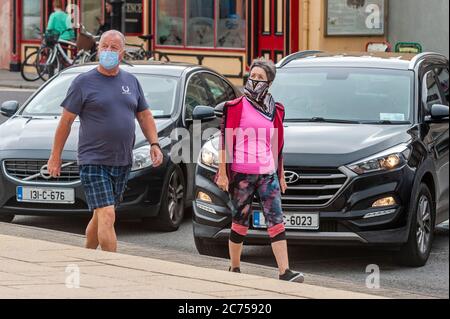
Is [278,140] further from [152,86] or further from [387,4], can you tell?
[387,4]

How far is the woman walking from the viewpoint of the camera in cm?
959

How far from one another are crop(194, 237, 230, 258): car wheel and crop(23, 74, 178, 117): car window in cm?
241

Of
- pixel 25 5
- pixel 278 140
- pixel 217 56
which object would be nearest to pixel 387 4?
pixel 217 56

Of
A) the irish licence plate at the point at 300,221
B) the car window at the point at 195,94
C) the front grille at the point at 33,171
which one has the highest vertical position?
the car window at the point at 195,94

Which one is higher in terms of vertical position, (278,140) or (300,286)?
(278,140)

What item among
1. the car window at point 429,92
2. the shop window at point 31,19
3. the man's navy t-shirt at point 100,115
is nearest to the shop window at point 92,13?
the shop window at point 31,19

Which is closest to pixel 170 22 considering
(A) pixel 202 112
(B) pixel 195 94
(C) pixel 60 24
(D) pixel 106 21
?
(D) pixel 106 21

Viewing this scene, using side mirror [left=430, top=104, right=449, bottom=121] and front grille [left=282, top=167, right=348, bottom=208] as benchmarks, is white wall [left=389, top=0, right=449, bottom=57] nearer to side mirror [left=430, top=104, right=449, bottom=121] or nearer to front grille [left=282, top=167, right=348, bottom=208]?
side mirror [left=430, top=104, right=449, bottom=121]

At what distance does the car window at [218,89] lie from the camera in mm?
14909

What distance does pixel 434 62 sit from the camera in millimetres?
13062

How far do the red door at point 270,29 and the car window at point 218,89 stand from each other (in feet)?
49.9

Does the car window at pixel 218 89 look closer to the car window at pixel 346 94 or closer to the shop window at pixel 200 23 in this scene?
the car window at pixel 346 94
